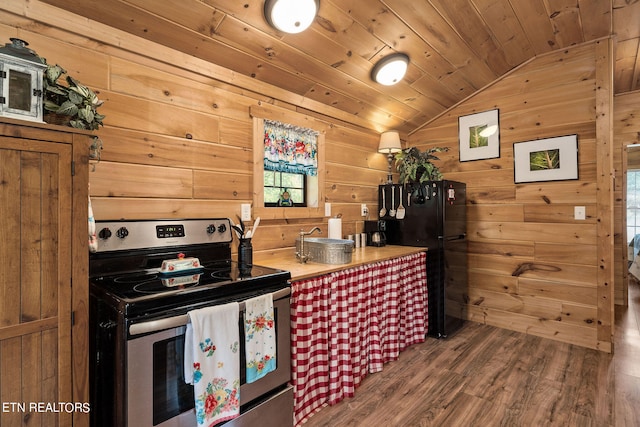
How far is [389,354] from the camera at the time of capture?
2459 mm

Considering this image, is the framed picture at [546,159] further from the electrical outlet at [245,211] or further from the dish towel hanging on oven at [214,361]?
the dish towel hanging on oven at [214,361]

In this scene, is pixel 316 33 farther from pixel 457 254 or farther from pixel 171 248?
pixel 457 254

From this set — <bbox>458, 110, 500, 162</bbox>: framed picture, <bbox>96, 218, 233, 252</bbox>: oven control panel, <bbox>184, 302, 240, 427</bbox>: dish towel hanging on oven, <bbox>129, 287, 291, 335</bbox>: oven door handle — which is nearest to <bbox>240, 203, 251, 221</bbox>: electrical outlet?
<bbox>96, 218, 233, 252</bbox>: oven control panel

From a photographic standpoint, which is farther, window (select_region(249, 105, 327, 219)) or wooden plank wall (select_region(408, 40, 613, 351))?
wooden plank wall (select_region(408, 40, 613, 351))

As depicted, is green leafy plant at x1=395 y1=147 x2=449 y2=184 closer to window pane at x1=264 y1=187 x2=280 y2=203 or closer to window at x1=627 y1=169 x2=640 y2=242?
window pane at x1=264 y1=187 x2=280 y2=203

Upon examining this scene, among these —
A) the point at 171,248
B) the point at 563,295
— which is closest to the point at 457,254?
the point at 563,295

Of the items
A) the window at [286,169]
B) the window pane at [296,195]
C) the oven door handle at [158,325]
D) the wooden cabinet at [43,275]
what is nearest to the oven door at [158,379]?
the oven door handle at [158,325]

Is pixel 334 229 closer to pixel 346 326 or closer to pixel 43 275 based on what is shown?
pixel 346 326

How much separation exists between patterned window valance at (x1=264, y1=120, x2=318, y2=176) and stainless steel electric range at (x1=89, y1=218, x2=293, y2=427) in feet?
2.72

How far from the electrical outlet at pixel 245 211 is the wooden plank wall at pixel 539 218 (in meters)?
2.26

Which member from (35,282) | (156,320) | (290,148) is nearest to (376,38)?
(290,148)

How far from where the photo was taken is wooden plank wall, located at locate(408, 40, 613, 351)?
9.05ft

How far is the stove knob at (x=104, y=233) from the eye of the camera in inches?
59.7

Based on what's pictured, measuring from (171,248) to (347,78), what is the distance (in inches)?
71.9
